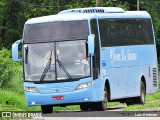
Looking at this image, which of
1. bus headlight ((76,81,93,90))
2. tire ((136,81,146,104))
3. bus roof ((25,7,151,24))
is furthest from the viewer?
tire ((136,81,146,104))

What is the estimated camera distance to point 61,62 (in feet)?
71.8

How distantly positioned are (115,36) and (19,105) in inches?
173

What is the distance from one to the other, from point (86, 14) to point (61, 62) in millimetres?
2116

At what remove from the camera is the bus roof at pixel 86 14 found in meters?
22.8

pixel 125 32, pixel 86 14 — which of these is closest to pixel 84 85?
pixel 86 14

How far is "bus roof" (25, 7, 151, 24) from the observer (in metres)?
22.8

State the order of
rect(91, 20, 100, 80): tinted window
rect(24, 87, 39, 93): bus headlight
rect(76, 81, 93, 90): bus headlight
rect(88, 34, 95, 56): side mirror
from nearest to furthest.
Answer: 1. rect(88, 34, 95, 56): side mirror
2. rect(76, 81, 93, 90): bus headlight
3. rect(24, 87, 39, 93): bus headlight
4. rect(91, 20, 100, 80): tinted window

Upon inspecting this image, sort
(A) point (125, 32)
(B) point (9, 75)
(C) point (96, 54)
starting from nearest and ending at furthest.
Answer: (C) point (96, 54) < (A) point (125, 32) < (B) point (9, 75)

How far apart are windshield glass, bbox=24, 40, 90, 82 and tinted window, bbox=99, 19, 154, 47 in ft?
5.50

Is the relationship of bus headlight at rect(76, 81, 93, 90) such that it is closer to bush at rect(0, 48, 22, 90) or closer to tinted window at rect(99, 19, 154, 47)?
tinted window at rect(99, 19, 154, 47)

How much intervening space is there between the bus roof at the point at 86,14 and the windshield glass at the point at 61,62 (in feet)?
3.45

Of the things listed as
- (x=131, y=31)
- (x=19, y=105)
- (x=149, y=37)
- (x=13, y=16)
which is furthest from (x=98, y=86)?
(x=13, y=16)

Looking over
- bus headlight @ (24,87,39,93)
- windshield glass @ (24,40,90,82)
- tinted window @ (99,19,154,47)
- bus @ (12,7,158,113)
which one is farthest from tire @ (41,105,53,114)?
tinted window @ (99,19,154,47)

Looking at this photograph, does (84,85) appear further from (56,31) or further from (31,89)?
(56,31)
